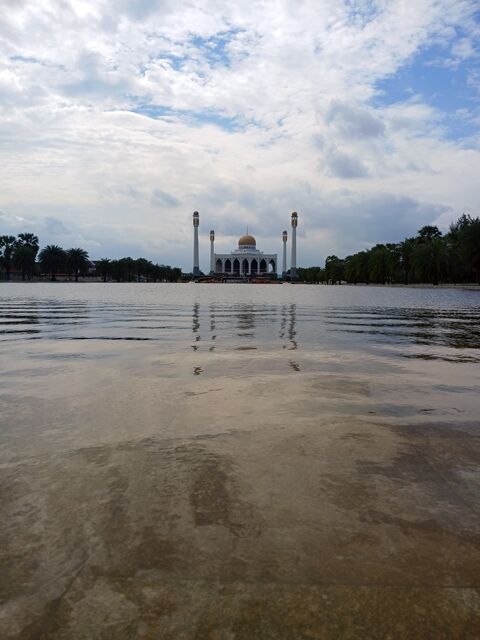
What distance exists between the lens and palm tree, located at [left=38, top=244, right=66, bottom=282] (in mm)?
149500

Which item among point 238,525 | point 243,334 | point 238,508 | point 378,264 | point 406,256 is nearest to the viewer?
point 238,525

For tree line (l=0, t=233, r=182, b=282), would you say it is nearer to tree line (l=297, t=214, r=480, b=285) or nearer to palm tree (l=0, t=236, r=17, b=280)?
palm tree (l=0, t=236, r=17, b=280)

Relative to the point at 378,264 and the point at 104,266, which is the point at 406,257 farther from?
the point at 104,266

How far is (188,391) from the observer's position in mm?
7012

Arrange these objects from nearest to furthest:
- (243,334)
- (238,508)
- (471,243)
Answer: (238,508) → (243,334) → (471,243)

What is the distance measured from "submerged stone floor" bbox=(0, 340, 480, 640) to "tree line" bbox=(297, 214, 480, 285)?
7395 cm

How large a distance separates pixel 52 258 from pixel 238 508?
156 m

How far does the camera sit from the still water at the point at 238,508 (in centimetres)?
233

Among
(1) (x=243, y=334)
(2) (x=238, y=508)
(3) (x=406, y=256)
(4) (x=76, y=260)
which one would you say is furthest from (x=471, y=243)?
(4) (x=76, y=260)

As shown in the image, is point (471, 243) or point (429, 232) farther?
point (429, 232)

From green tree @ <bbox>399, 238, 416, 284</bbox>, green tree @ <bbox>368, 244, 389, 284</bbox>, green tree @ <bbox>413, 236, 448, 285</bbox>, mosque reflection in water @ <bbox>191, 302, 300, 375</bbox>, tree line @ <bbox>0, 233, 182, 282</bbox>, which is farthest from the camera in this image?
tree line @ <bbox>0, 233, 182, 282</bbox>

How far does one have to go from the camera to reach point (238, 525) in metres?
3.11

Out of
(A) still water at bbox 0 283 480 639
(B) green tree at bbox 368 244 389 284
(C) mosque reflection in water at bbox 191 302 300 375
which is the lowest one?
(C) mosque reflection in water at bbox 191 302 300 375

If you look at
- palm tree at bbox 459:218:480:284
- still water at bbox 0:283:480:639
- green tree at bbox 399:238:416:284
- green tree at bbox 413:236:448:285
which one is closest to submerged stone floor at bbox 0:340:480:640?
still water at bbox 0:283:480:639
